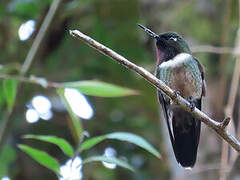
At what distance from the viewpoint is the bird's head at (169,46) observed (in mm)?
3498

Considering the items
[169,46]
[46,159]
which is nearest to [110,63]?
[169,46]

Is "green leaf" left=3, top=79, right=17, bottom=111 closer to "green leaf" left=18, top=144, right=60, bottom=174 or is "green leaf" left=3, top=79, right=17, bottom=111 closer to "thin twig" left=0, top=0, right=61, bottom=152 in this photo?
"thin twig" left=0, top=0, right=61, bottom=152

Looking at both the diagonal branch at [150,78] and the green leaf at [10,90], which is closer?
the diagonal branch at [150,78]

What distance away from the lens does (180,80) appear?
11.0ft

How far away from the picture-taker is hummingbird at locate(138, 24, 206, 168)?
333 centimetres

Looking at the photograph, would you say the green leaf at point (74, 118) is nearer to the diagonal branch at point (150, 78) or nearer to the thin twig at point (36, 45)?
the thin twig at point (36, 45)

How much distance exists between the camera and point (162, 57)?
3.50m

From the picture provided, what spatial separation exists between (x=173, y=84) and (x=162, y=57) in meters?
0.25

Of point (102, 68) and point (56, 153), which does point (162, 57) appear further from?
point (56, 153)

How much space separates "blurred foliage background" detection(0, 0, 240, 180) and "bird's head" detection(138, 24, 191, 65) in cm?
44

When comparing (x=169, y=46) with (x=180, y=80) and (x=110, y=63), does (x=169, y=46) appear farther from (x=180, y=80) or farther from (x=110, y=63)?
(x=110, y=63)

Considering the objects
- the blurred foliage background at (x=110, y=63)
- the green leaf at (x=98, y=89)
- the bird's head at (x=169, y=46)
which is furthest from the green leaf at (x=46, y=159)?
the blurred foliage background at (x=110, y=63)

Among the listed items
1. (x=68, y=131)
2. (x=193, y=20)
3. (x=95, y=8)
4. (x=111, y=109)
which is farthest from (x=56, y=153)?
(x=193, y=20)

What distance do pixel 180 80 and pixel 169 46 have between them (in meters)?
0.30
